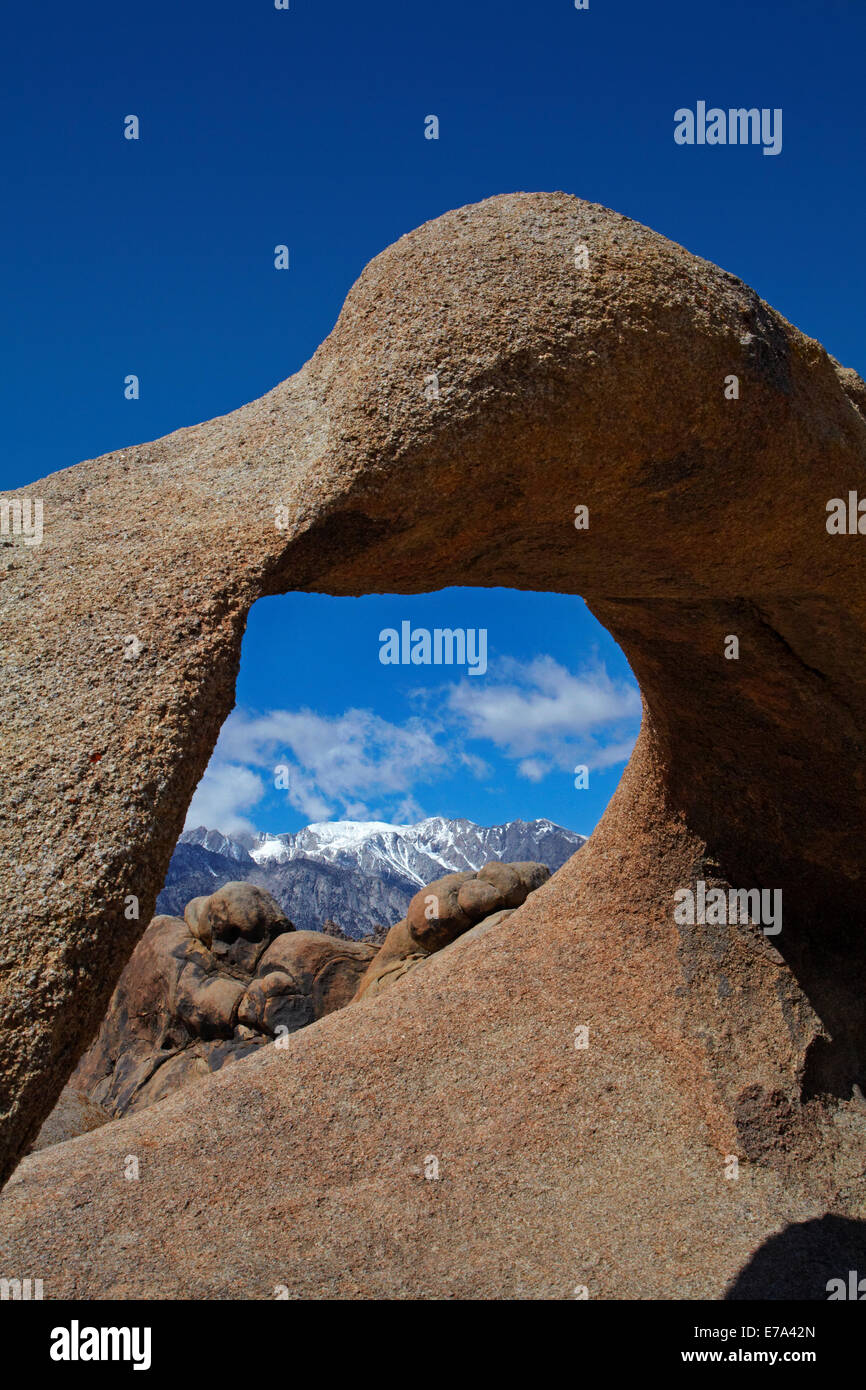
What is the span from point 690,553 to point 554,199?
6.72ft

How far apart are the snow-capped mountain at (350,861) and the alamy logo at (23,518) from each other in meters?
1.96

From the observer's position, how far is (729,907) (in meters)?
7.76

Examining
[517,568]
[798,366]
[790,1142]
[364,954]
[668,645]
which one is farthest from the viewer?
[364,954]

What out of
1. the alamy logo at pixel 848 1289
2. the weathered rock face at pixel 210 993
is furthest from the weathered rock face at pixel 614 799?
the weathered rock face at pixel 210 993

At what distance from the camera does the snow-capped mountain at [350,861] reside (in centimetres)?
6988

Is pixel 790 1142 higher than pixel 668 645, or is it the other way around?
pixel 668 645

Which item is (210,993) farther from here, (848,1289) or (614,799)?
(848,1289)

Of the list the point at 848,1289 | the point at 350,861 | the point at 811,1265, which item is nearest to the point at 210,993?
the point at 811,1265

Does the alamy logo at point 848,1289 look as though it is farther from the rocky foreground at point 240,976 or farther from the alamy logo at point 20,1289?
the rocky foreground at point 240,976
